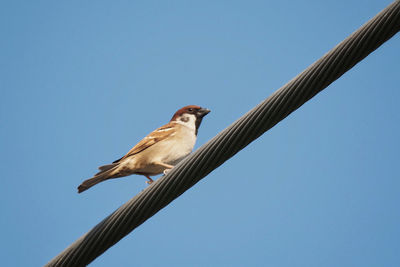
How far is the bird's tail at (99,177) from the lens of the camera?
512 centimetres

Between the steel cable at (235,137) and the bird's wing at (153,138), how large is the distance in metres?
2.79

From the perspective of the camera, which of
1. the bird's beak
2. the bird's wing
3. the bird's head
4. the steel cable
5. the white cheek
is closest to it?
the steel cable

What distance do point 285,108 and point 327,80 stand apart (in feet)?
0.93

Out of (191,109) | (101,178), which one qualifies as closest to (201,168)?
(101,178)

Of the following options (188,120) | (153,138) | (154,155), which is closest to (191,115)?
(188,120)

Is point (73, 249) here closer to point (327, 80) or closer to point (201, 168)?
point (201, 168)

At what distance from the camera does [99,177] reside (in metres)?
5.30

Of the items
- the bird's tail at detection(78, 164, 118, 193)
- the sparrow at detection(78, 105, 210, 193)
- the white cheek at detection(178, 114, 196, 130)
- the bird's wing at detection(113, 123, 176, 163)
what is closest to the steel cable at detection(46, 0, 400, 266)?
the bird's tail at detection(78, 164, 118, 193)

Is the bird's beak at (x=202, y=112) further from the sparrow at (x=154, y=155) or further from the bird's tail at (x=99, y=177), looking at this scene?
the bird's tail at (x=99, y=177)

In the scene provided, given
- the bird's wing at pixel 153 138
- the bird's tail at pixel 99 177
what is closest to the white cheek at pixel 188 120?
the bird's wing at pixel 153 138

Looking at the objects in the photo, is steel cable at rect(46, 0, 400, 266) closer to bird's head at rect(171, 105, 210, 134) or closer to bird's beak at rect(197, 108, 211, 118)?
bird's head at rect(171, 105, 210, 134)

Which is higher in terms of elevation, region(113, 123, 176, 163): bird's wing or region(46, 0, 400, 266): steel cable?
region(113, 123, 176, 163): bird's wing

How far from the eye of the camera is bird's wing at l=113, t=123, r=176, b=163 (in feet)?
19.3

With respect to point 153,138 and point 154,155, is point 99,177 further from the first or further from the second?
point 153,138
